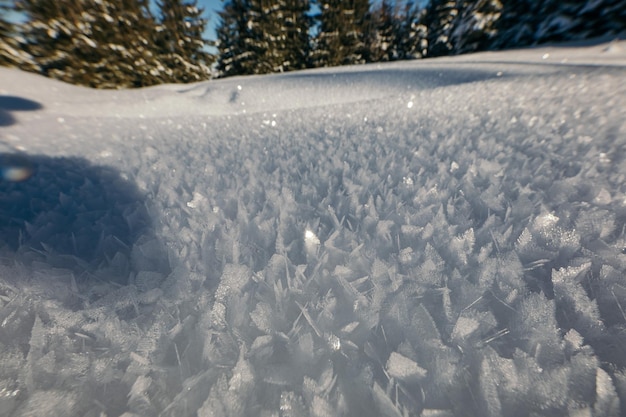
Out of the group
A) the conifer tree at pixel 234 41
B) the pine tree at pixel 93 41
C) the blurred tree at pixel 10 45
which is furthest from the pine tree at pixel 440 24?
the blurred tree at pixel 10 45

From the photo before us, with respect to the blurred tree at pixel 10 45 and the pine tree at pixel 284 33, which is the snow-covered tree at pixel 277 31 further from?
the blurred tree at pixel 10 45

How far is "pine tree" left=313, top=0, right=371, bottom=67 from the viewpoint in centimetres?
753

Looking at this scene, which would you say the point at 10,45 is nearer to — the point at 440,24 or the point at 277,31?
Answer: the point at 277,31

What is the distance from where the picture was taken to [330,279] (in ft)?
1.69

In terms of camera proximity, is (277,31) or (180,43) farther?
(277,31)

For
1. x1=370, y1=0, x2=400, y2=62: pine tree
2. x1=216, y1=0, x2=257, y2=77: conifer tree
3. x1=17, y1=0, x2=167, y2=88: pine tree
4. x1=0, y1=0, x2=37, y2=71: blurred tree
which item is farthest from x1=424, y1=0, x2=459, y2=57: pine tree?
x1=0, y1=0, x2=37, y2=71: blurred tree

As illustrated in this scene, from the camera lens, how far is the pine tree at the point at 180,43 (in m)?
4.93

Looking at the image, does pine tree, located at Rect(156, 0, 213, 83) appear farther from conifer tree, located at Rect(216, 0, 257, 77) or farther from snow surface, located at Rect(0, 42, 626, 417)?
snow surface, located at Rect(0, 42, 626, 417)

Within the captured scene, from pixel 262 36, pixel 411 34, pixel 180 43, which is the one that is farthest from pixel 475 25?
pixel 180 43

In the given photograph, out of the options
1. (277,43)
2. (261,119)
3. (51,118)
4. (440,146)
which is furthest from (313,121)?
(277,43)

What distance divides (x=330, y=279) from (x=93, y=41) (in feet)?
15.9

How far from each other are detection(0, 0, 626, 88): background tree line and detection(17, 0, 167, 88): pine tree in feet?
0.04

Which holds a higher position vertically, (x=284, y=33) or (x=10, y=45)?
(x=284, y=33)

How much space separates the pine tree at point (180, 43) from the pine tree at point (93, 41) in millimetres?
399
